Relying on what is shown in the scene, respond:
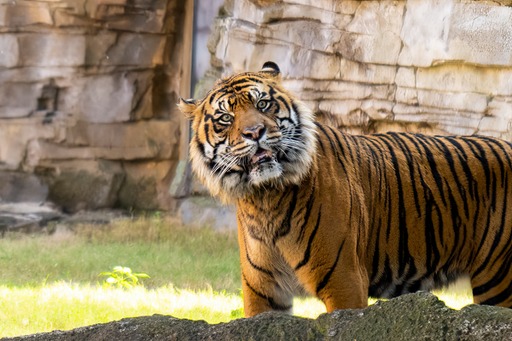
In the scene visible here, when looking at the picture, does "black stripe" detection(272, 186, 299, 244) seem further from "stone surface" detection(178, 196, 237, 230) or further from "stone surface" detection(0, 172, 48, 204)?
"stone surface" detection(0, 172, 48, 204)

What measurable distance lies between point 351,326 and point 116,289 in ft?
15.3

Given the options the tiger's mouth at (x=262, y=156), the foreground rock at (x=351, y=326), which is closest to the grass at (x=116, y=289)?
the tiger's mouth at (x=262, y=156)

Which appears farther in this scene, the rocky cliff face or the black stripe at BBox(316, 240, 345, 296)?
the rocky cliff face

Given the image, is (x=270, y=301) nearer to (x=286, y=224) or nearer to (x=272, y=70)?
(x=286, y=224)

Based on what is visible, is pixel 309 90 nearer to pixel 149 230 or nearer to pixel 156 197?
pixel 149 230

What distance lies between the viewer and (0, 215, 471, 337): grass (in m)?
6.07

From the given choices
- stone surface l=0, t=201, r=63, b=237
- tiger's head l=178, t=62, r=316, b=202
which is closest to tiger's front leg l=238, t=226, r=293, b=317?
tiger's head l=178, t=62, r=316, b=202

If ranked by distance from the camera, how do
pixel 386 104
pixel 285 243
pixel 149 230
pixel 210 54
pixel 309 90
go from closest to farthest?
pixel 285 243 → pixel 386 104 → pixel 309 90 → pixel 149 230 → pixel 210 54

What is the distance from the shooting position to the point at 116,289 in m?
6.91

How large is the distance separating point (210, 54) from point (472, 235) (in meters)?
6.10

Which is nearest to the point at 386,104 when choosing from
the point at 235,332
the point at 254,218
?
the point at 254,218

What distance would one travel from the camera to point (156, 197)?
11.3m

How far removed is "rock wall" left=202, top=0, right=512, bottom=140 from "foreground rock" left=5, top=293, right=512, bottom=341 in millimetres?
5276

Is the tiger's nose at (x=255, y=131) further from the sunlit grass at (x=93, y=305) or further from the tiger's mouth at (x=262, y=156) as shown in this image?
the sunlit grass at (x=93, y=305)
